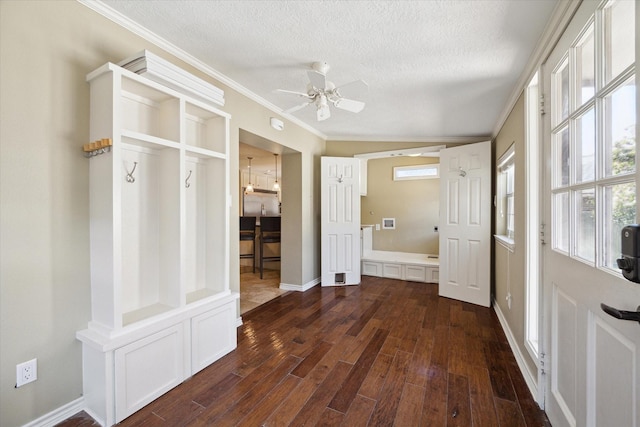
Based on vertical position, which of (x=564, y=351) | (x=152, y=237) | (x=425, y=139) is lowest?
(x=564, y=351)

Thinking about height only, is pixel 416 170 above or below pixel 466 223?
above

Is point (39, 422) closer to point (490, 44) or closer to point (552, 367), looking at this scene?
point (552, 367)

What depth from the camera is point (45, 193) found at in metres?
1.44

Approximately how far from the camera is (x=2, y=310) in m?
1.30

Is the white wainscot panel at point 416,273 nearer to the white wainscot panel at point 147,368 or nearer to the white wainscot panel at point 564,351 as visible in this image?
the white wainscot panel at point 564,351

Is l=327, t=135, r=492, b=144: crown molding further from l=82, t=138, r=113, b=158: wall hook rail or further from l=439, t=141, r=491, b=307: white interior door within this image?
l=82, t=138, r=113, b=158: wall hook rail

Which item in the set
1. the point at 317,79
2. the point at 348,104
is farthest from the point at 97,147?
the point at 348,104

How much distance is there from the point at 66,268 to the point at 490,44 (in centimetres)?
313

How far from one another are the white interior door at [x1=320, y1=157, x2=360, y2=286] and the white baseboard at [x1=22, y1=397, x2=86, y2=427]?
2.97 meters

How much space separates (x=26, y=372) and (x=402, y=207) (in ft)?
18.2

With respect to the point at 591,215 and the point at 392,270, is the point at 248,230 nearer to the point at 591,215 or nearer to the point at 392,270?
the point at 392,270

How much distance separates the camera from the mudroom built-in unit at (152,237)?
150cm

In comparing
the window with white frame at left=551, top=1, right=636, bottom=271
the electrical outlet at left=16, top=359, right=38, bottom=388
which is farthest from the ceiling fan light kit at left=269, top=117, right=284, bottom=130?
the electrical outlet at left=16, top=359, right=38, bottom=388

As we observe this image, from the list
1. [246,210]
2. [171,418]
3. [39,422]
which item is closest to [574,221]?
[171,418]
